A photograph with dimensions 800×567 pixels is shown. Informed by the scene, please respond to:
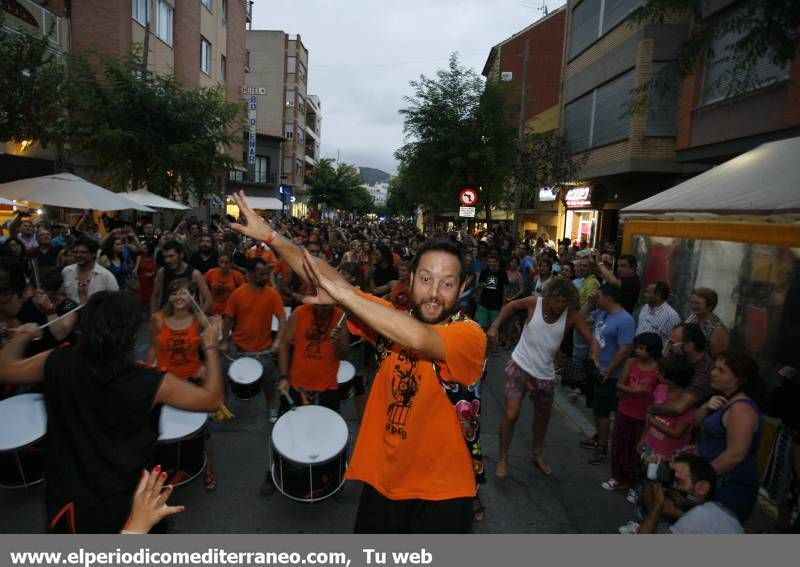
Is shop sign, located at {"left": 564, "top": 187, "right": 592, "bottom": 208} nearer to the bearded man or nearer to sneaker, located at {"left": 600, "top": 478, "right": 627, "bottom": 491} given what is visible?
sneaker, located at {"left": 600, "top": 478, "right": 627, "bottom": 491}

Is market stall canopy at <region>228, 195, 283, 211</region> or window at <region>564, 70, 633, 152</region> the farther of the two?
market stall canopy at <region>228, 195, 283, 211</region>

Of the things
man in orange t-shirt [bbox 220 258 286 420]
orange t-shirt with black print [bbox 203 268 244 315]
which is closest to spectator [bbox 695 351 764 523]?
man in orange t-shirt [bbox 220 258 286 420]

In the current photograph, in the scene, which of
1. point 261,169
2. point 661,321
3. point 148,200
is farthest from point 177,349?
point 261,169

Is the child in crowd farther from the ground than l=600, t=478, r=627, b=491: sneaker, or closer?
farther from the ground

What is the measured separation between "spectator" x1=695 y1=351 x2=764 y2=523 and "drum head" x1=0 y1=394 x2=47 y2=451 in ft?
15.0

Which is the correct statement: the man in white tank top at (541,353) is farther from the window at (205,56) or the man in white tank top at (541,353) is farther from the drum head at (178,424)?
the window at (205,56)

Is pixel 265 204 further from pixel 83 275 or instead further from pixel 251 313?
pixel 251 313

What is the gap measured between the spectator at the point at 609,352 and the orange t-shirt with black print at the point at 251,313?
3.51m

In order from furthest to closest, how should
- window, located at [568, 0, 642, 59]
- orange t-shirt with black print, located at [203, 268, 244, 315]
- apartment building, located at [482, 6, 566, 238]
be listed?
1. apartment building, located at [482, 6, 566, 238]
2. window, located at [568, 0, 642, 59]
3. orange t-shirt with black print, located at [203, 268, 244, 315]

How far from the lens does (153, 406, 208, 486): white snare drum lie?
12.5 ft

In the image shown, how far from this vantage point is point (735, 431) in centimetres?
320

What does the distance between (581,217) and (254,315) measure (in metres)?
18.4
